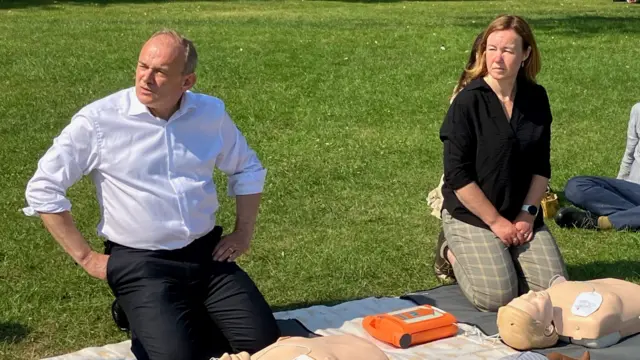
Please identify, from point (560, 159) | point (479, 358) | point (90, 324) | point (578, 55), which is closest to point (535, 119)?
point (479, 358)

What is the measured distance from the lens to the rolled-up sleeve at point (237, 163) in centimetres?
390

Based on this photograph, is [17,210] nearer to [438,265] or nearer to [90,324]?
[90,324]

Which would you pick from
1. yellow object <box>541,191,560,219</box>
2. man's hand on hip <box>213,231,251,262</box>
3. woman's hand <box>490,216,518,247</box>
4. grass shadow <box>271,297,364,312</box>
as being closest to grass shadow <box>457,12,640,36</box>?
yellow object <box>541,191,560,219</box>

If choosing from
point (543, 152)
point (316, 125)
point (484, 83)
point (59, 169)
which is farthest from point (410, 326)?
point (316, 125)

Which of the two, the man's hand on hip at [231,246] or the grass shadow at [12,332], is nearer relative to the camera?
the man's hand on hip at [231,246]

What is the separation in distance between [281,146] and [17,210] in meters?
2.59

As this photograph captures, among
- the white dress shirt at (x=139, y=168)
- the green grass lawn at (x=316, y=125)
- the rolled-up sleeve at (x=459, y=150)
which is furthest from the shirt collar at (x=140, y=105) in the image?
the rolled-up sleeve at (x=459, y=150)

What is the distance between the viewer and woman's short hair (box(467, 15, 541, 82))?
4.49m

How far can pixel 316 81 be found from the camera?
10352 millimetres

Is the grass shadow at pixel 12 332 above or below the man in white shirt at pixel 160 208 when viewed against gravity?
below

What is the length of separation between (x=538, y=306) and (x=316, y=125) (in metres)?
4.91

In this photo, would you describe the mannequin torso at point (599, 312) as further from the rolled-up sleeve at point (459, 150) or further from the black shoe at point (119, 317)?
the black shoe at point (119, 317)

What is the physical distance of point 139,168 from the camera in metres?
3.62

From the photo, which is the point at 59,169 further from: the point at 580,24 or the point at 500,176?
the point at 580,24
